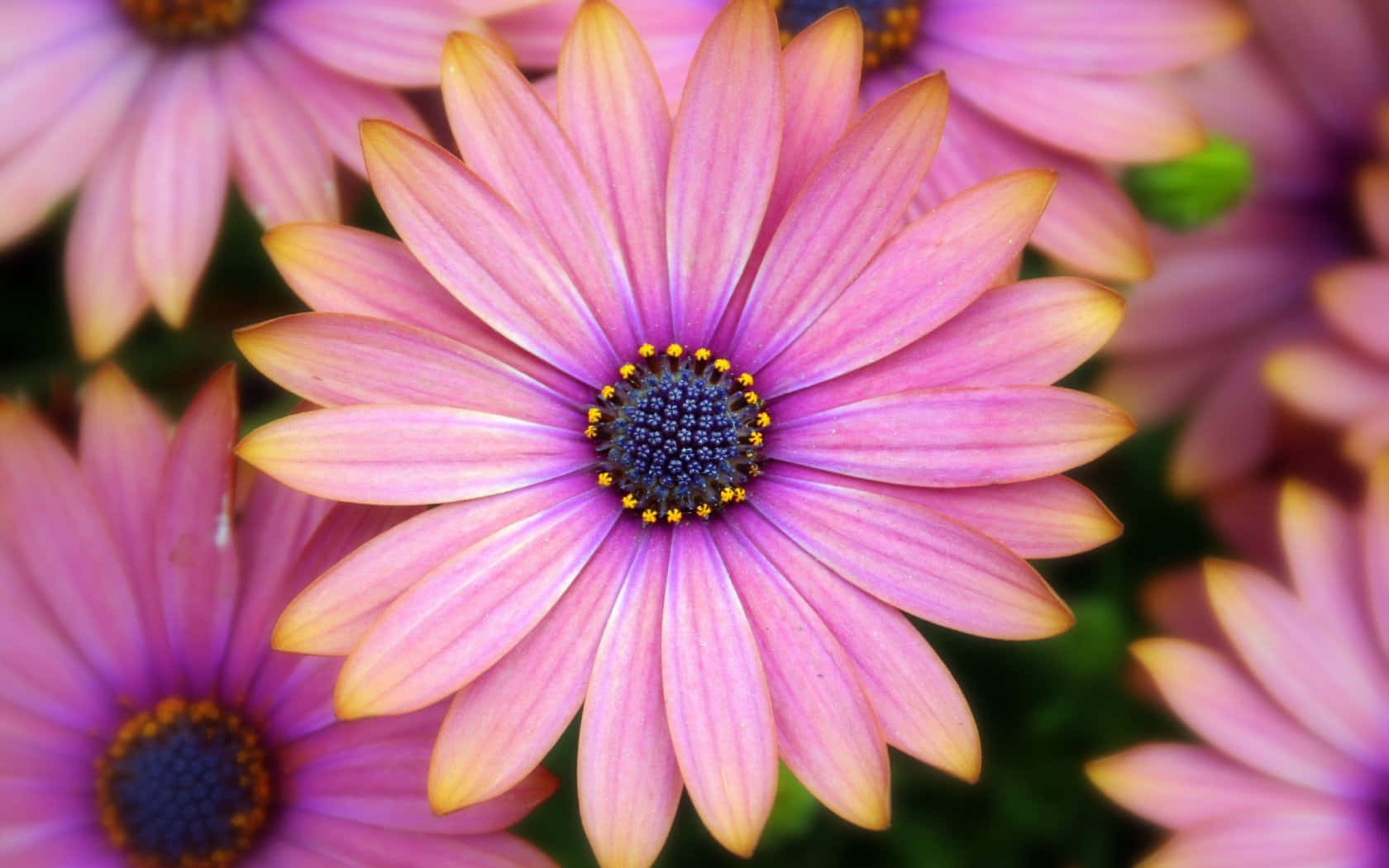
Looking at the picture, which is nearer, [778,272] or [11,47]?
[778,272]

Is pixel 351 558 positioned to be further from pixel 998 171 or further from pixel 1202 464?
pixel 1202 464

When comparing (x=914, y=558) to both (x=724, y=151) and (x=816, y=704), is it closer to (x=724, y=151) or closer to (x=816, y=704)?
(x=816, y=704)

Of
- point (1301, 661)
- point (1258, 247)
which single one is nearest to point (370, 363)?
point (1301, 661)

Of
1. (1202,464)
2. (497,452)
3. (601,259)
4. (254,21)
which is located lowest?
(497,452)

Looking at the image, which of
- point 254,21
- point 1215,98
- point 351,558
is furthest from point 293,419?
point 1215,98

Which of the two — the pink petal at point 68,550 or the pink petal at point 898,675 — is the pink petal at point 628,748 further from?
the pink petal at point 68,550

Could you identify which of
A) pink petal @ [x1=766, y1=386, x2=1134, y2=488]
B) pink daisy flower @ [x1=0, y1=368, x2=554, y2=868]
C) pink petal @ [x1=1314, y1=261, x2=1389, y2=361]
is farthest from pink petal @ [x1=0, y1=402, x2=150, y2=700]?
pink petal @ [x1=1314, y1=261, x2=1389, y2=361]
